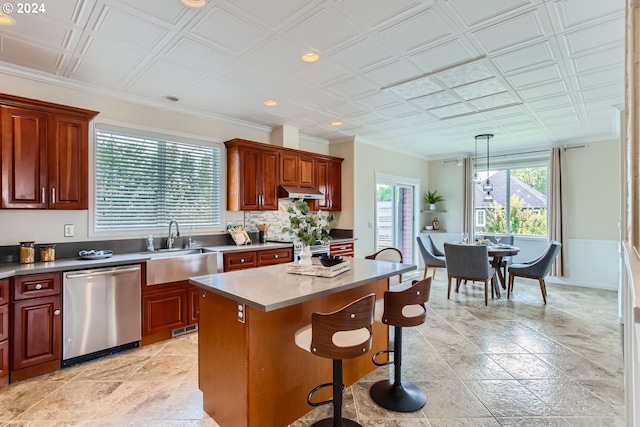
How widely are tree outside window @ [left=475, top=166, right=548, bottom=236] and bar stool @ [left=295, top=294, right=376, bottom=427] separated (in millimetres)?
6161

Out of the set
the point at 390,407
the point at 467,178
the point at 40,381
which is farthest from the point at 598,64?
the point at 40,381

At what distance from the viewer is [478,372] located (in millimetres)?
2760

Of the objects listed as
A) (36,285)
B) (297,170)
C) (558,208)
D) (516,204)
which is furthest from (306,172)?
(558,208)

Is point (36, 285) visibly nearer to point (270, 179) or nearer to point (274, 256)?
point (274, 256)

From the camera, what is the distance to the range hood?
488cm

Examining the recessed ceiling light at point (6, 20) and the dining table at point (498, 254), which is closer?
the recessed ceiling light at point (6, 20)

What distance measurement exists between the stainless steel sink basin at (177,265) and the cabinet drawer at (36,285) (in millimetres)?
740

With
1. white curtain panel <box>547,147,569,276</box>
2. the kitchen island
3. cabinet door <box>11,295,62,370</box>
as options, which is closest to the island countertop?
the kitchen island

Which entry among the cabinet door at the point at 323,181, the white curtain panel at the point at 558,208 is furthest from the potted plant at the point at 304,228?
the white curtain panel at the point at 558,208

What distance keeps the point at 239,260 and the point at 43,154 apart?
86.4 inches

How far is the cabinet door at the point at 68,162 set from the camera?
9.87 feet

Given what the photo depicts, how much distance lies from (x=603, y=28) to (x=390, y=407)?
319 cm

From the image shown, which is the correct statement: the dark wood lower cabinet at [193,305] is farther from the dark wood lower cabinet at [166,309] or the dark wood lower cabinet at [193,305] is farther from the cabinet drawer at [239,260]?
the cabinet drawer at [239,260]

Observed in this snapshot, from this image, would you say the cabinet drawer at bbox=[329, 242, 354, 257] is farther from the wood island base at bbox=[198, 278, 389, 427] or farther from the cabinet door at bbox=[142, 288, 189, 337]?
the wood island base at bbox=[198, 278, 389, 427]
